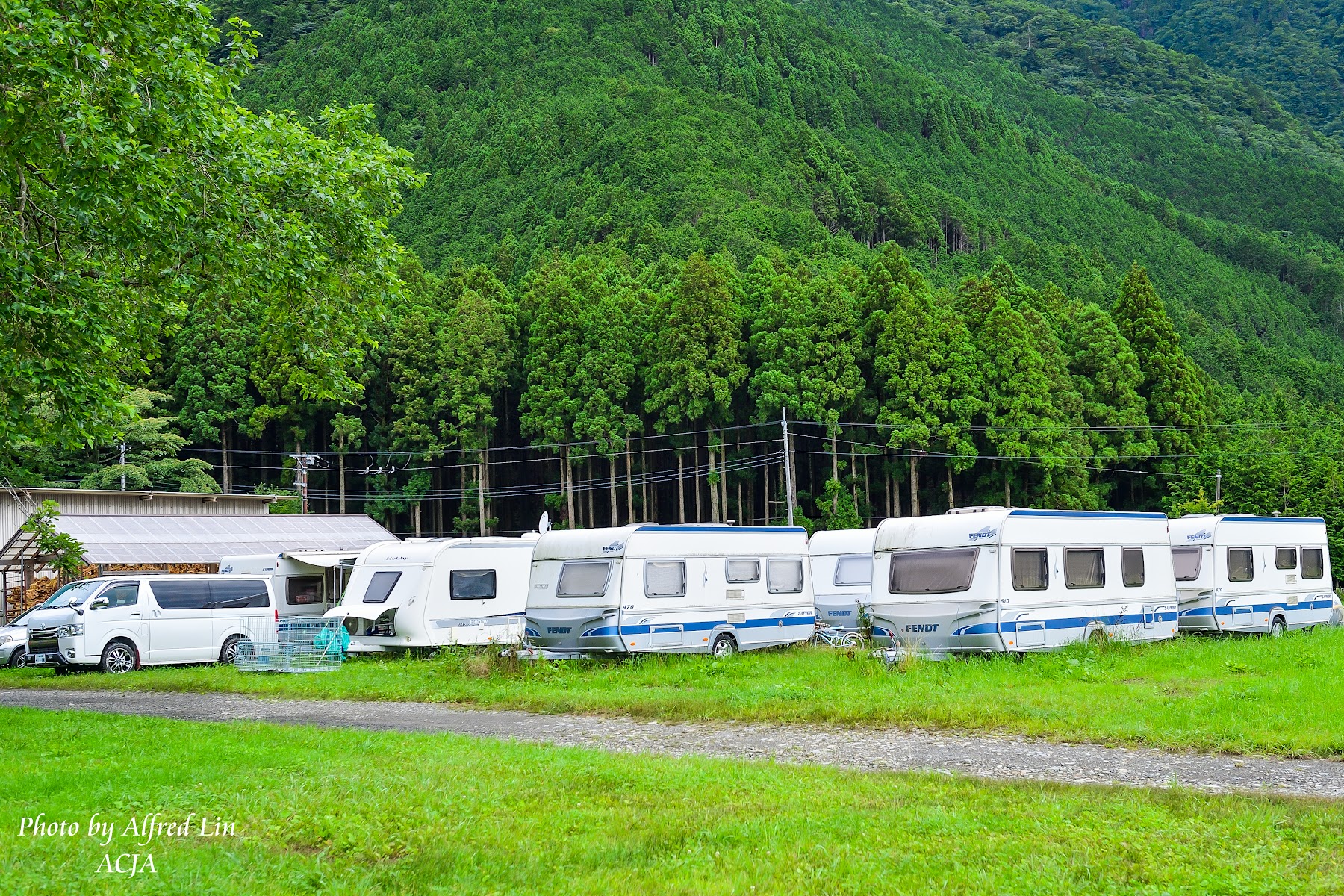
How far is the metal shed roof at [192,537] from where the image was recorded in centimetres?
3209

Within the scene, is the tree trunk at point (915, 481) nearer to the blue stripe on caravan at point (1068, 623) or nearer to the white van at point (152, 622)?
the blue stripe on caravan at point (1068, 623)

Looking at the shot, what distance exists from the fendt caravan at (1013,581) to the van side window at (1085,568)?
0.7 inches

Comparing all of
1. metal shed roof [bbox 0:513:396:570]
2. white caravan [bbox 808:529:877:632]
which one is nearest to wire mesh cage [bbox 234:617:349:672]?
metal shed roof [bbox 0:513:396:570]

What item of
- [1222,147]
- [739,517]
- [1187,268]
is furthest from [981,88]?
[739,517]

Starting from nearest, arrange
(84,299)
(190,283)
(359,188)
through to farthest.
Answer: (84,299)
(190,283)
(359,188)

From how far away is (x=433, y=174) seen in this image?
11244 cm

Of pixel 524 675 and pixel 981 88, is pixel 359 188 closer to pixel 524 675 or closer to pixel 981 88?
pixel 524 675

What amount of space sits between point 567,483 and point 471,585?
3095 cm

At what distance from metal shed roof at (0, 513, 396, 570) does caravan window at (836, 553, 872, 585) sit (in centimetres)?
1739

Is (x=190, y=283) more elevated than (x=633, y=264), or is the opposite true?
(x=633, y=264)

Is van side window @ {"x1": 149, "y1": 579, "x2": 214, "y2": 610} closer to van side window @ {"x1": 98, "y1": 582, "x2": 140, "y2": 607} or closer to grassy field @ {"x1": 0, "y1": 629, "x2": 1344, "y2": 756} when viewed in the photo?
van side window @ {"x1": 98, "y1": 582, "x2": 140, "y2": 607}

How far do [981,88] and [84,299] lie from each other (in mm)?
189113

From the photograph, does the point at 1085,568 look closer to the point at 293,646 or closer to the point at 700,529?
the point at 700,529

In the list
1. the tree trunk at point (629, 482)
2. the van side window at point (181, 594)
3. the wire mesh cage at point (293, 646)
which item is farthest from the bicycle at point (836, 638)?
the tree trunk at point (629, 482)
